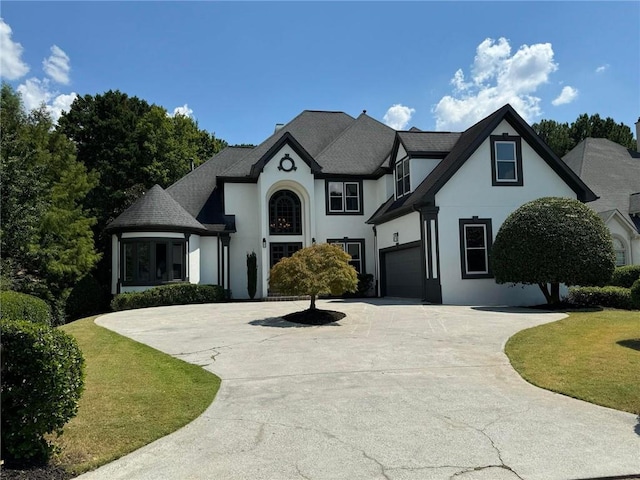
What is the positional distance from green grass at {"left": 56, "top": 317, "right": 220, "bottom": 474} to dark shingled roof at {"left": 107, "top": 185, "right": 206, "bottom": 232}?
12.6m

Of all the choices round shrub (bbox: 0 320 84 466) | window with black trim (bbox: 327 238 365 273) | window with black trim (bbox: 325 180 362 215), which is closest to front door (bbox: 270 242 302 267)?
window with black trim (bbox: 327 238 365 273)

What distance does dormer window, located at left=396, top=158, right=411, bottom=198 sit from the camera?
874 inches

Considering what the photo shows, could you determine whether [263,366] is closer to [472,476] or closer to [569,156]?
[472,476]

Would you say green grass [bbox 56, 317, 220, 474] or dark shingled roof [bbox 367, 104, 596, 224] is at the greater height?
dark shingled roof [bbox 367, 104, 596, 224]

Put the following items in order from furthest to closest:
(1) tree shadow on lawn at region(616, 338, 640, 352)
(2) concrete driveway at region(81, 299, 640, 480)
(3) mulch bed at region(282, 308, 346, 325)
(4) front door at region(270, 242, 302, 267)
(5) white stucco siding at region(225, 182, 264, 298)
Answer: (4) front door at region(270, 242, 302, 267) → (5) white stucco siding at region(225, 182, 264, 298) → (3) mulch bed at region(282, 308, 346, 325) → (1) tree shadow on lawn at region(616, 338, 640, 352) → (2) concrete driveway at region(81, 299, 640, 480)

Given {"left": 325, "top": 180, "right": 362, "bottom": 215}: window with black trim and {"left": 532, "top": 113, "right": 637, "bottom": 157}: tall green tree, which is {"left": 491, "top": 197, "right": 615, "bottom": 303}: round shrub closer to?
{"left": 325, "top": 180, "right": 362, "bottom": 215}: window with black trim

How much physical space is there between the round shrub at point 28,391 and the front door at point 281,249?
814 inches

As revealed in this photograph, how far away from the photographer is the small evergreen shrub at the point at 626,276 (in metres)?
19.5

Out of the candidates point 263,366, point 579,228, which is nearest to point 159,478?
point 263,366

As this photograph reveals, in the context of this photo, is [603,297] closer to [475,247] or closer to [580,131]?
[475,247]

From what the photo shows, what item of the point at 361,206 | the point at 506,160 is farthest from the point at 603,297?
the point at 361,206

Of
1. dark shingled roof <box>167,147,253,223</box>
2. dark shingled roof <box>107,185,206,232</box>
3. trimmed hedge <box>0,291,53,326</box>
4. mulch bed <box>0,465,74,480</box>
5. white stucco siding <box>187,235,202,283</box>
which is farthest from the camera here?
dark shingled roof <box>167,147,253,223</box>

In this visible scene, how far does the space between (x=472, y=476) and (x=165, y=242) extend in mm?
19971

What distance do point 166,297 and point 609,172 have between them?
82.3 ft
